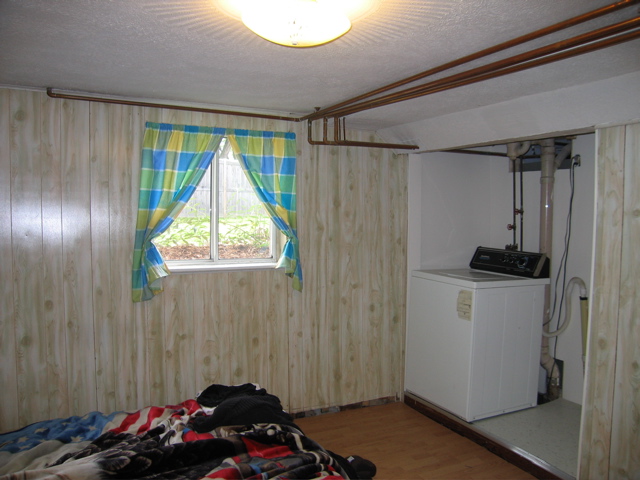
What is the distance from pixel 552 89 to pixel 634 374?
1628 millimetres

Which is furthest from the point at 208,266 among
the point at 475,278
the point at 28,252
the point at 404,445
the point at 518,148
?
the point at 518,148

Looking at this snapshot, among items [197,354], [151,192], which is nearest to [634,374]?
[197,354]

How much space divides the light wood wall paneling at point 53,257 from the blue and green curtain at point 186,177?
0.47 m

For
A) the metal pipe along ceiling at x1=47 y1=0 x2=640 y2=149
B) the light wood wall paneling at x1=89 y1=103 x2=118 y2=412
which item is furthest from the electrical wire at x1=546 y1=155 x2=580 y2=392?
the light wood wall paneling at x1=89 y1=103 x2=118 y2=412

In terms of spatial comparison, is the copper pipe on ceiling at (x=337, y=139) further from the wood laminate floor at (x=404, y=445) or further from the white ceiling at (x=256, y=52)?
the wood laminate floor at (x=404, y=445)

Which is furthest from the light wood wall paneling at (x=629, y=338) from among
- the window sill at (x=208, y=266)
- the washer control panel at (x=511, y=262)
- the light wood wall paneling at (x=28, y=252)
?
the light wood wall paneling at (x=28, y=252)

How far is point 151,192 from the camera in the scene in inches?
120

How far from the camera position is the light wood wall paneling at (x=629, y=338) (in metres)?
2.28

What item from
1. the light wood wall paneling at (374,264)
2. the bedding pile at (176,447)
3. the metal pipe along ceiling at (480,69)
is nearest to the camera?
the metal pipe along ceiling at (480,69)

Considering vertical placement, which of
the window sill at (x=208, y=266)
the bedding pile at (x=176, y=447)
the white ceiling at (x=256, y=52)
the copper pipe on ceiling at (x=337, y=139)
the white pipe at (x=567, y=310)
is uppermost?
the white ceiling at (x=256, y=52)

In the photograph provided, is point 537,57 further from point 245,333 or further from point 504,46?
point 245,333

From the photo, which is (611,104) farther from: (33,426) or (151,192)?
(33,426)

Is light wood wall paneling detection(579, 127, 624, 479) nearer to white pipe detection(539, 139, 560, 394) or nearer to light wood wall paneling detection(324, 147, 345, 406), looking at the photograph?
white pipe detection(539, 139, 560, 394)

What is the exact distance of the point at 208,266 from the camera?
3363 mm
